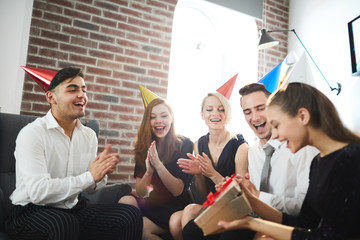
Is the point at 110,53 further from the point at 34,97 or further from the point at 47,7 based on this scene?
the point at 34,97

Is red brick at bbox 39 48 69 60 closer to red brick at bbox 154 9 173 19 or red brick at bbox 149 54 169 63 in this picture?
red brick at bbox 149 54 169 63

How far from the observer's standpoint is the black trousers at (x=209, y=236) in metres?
1.26

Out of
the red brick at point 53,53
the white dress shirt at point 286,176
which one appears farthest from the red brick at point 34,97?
the white dress shirt at point 286,176

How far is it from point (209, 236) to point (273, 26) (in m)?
2.84

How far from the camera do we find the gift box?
3.01 ft

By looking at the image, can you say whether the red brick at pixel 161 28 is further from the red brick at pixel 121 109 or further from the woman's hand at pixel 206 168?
the woman's hand at pixel 206 168

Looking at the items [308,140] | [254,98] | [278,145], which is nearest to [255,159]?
[278,145]

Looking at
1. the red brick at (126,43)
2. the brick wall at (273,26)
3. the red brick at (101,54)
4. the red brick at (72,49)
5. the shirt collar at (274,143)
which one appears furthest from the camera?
the brick wall at (273,26)

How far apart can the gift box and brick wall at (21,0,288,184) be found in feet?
5.91

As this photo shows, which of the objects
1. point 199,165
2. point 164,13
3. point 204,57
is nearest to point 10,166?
point 199,165

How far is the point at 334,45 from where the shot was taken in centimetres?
285

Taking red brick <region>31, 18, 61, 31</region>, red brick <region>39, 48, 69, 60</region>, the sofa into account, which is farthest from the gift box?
red brick <region>31, 18, 61, 31</region>

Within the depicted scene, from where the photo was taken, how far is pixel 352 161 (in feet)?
2.97

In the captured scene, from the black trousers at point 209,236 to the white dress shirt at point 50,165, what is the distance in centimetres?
53
